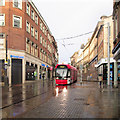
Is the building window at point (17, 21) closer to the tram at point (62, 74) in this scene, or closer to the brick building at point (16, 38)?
the brick building at point (16, 38)

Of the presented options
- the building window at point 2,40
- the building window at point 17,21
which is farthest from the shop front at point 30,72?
the building window at point 17,21

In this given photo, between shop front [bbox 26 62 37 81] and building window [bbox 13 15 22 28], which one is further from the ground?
building window [bbox 13 15 22 28]

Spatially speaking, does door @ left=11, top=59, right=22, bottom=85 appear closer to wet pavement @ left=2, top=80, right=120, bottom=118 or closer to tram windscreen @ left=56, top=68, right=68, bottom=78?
tram windscreen @ left=56, top=68, right=68, bottom=78

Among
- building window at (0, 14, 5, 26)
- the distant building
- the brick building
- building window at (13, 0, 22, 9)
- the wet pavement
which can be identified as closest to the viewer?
the wet pavement

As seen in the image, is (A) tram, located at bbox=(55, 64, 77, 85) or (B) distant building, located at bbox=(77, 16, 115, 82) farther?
(B) distant building, located at bbox=(77, 16, 115, 82)

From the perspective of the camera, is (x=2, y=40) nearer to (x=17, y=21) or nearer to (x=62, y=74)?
(x=17, y=21)

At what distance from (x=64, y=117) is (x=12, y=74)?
77.2 feet

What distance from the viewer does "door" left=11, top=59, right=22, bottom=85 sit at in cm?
2920

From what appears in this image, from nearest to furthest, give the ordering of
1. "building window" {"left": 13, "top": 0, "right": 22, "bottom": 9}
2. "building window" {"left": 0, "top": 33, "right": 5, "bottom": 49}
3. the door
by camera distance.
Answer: "building window" {"left": 0, "top": 33, "right": 5, "bottom": 49}
the door
"building window" {"left": 13, "top": 0, "right": 22, "bottom": 9}

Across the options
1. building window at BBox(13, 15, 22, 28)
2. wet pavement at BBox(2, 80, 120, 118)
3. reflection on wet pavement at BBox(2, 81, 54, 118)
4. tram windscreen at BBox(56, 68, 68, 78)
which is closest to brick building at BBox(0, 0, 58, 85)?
building window at BBox(13, 15, 22, 28)

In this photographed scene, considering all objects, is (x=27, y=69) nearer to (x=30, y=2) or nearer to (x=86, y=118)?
(x=30, y=2)

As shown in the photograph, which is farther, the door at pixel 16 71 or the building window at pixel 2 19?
the door at pixel 16 71

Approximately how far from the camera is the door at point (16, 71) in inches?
1150

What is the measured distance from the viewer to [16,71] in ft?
97.2
